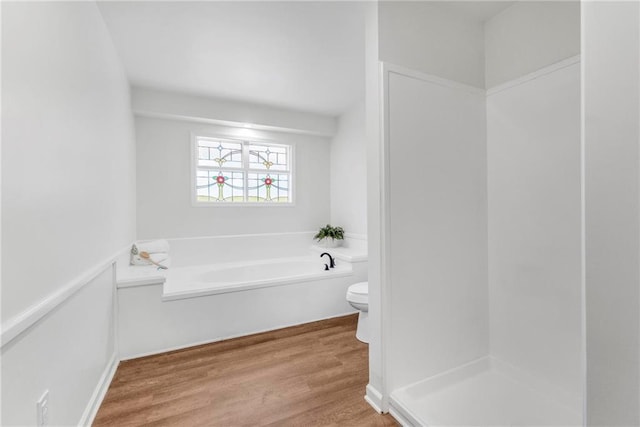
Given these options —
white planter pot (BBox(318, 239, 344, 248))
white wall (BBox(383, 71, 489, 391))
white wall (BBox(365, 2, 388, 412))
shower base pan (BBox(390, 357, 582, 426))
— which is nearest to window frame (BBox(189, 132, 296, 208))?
white planter pot (BBox(318, 239, 344, 248))

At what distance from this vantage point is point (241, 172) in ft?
13.1

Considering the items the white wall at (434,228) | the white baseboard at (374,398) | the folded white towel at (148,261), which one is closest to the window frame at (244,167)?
the folded white towel at (148,261)

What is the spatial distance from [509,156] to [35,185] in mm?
2465

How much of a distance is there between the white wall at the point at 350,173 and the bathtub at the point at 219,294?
38 centimetres

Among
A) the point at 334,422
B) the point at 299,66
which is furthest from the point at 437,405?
the point at 299,66

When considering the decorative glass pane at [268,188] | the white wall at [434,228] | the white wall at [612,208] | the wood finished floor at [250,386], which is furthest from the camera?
the decorative glass pane at [268,188]

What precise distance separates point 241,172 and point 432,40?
2.91 meters

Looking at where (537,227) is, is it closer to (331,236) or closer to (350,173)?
(350,173)

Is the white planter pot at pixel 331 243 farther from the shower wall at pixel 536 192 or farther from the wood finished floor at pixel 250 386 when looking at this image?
the shower wall at pixel 536 192

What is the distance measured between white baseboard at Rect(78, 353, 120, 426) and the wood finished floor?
33mm

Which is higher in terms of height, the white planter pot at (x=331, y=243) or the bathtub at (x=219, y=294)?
the white planter pot at (x=331, y=243)

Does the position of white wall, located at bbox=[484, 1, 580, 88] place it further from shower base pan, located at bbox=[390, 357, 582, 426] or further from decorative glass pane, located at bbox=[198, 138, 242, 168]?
decorative glass pane, located at bbox=[198, 138, 242, 168]

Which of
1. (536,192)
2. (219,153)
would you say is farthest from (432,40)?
(219,153)

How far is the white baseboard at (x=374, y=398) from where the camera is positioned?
160 centimetres
